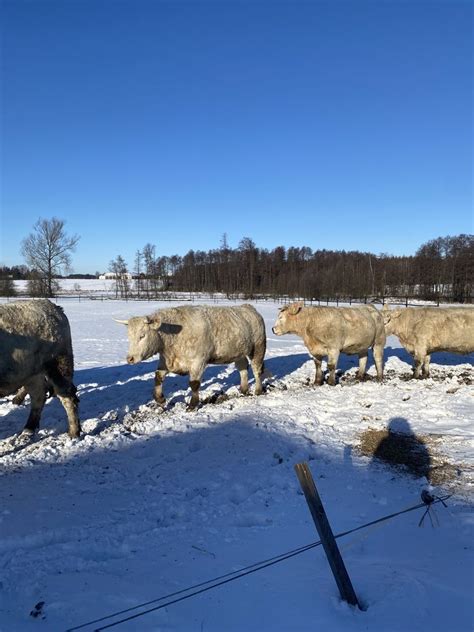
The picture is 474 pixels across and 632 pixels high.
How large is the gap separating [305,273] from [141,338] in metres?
83.1

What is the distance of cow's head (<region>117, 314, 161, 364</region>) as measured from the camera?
356 inches

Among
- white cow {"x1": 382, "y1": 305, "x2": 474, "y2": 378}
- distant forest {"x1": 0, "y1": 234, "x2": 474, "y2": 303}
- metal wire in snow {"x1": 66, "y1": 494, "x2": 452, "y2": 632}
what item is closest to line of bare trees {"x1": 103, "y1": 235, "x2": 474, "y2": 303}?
distant forest {"x1": 0, "y1": 234, "x2": 474, "y2": 303}

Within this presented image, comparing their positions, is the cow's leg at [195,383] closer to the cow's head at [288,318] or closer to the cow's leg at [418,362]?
the cow's head at [288,318]

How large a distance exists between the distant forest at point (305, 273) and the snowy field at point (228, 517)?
59381mm

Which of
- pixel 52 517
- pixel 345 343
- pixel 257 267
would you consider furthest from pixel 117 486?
pixel 257 267

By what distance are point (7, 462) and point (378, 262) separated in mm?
101747

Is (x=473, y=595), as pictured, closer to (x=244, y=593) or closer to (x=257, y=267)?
(x=244, y=593)

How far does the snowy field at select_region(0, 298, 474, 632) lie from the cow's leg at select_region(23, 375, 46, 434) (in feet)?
0.72

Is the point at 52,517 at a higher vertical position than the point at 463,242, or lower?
lower

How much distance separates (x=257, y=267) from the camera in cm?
9769

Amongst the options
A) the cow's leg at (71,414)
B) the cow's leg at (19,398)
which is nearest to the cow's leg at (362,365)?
the cow's leg at (71,414)

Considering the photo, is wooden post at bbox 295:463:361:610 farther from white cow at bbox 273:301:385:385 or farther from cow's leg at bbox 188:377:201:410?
white cow at bbox 273:301:385:385

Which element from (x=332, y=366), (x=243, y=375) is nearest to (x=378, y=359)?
(x=332, y=366)

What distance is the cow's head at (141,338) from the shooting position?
9055mm
